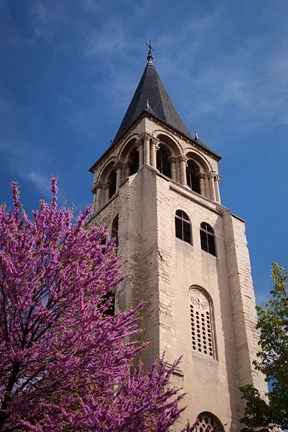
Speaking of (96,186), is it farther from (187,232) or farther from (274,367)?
(274,367)

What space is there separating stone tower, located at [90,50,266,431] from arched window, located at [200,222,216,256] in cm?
6

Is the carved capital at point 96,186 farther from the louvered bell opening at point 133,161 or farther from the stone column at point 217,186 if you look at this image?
the stone column at point 217,186

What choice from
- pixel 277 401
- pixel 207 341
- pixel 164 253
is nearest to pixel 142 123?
pixel 164 253

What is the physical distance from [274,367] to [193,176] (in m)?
15.7

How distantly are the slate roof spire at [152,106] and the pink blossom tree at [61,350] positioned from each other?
59.8 ft

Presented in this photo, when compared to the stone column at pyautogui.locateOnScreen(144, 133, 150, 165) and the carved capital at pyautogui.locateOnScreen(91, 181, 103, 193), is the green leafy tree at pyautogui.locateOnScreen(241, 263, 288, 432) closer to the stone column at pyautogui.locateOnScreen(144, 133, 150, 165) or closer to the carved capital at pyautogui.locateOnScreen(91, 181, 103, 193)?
the stone column at pyautogui.locateOnScreen(144, 133, 150, 165)

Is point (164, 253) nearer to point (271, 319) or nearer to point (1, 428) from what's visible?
point (271, 319)

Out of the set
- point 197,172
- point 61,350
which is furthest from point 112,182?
point 61,350

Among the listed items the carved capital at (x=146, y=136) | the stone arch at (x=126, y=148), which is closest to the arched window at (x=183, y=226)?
the carved capital at (x=146, y=136)

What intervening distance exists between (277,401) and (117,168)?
1755cm

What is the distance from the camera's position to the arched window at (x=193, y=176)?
27.2 meters

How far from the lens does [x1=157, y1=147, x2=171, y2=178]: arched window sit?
87.4ft

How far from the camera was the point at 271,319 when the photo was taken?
14.2m

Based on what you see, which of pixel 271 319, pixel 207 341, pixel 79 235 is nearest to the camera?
pixel 79 235
